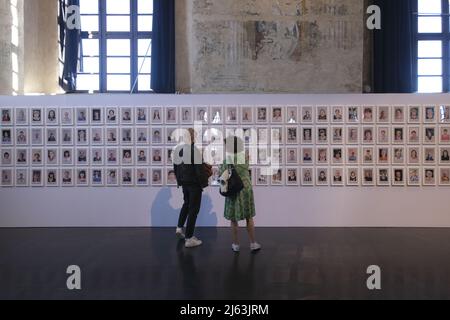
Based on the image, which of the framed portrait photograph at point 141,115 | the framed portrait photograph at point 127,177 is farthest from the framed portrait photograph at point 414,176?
the framed portrait photograph at point 127,177

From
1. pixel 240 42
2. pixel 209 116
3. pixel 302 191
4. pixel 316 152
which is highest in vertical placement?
pixel 240 42

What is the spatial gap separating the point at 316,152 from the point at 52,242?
223 inches

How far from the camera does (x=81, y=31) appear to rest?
1513cm

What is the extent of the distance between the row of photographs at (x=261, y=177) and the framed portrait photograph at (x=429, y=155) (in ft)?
0.55

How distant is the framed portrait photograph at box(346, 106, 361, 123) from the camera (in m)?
10.1

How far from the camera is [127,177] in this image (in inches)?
401

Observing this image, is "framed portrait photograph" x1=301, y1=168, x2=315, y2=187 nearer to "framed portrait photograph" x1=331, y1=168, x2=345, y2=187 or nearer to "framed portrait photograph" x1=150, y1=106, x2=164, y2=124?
"framed portrait photograph" x1=331, y1=168, x2=345, y2=187

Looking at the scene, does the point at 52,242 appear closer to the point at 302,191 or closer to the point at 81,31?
the point at 302,191

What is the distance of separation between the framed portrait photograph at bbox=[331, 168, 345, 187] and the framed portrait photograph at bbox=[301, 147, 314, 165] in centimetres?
53

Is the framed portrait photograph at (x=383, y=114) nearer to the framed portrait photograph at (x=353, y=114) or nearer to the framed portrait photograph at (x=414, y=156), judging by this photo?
the framed portrait photograph at (x=353, y=114)

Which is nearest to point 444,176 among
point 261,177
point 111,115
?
point 261,177

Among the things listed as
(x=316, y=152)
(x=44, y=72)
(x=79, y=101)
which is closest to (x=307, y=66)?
(x=316, y=152)

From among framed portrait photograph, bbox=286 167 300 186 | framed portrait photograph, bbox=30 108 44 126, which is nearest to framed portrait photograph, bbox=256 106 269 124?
framed portrait photograph, bbox=286 167 300 186

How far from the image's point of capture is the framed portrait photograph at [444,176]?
10.1 metres
